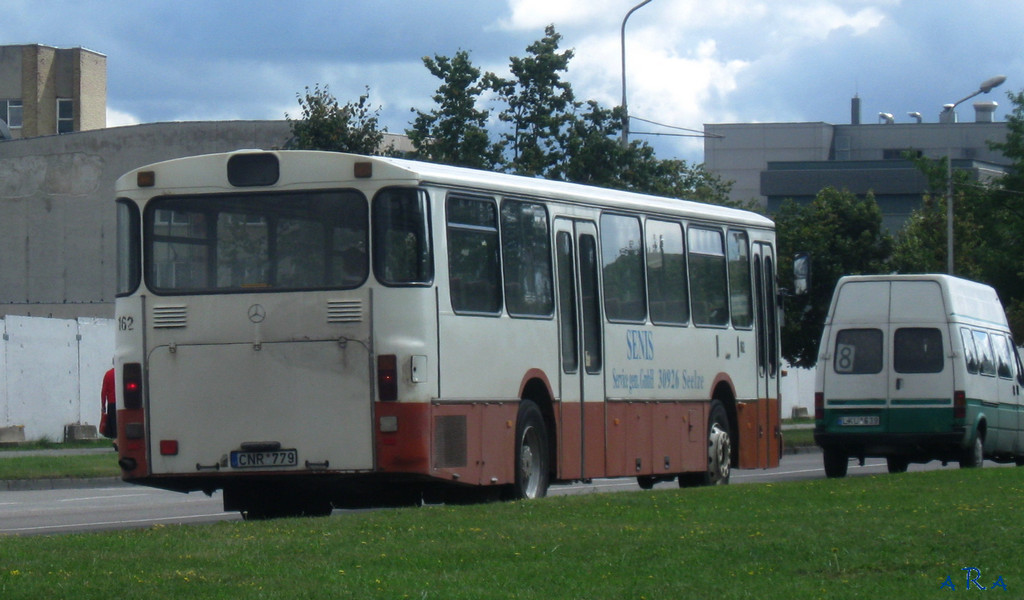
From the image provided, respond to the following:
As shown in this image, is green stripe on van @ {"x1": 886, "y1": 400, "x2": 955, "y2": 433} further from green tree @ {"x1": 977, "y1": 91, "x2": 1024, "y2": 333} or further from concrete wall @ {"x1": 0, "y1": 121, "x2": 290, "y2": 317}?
concrete wall @ {"x1": 0, "y1": 121, "x2": 290, "y2": 317}

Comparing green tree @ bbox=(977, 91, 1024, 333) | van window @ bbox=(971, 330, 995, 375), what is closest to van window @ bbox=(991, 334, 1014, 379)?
van window @ bbox=(971, 330, 995, 375)

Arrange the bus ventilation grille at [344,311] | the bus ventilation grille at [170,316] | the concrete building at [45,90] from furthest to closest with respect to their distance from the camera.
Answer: the concrete building at [45,90] → the bus ventilation grille at [170,316] → the bus ventilation grille at [344,311]

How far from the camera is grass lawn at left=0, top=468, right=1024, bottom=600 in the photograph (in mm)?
7914

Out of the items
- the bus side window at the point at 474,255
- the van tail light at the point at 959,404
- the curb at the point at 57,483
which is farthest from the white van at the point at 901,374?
the curb at the point at 57,483

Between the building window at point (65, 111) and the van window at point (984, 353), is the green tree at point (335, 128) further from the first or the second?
the building window at point (65, 111)

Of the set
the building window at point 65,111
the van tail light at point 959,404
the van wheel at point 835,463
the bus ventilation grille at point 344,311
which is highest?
the building window at point 65,111

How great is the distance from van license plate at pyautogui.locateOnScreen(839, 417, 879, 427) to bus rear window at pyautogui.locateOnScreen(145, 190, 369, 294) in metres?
11.4

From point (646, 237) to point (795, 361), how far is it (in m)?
23.2

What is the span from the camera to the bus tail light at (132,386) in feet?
43.7

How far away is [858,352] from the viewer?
22516mm

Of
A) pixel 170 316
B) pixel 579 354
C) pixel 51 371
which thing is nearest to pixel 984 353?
pixel 579 354

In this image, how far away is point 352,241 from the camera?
510 inches

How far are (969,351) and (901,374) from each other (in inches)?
42.7

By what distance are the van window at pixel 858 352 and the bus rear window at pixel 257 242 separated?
1122cm
